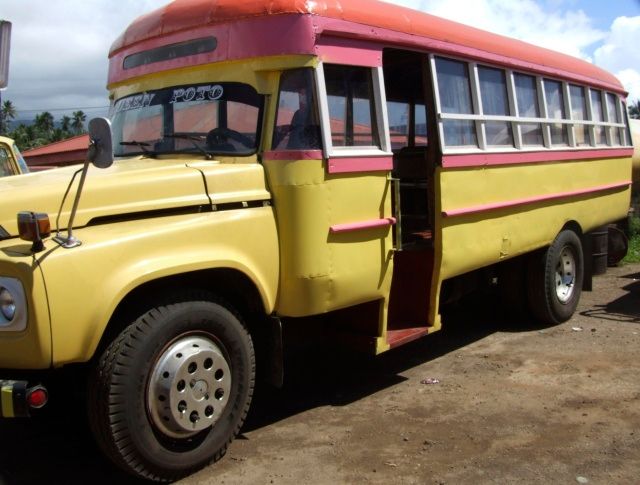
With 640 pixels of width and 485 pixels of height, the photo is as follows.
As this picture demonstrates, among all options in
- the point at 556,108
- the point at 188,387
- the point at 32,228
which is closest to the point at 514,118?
the point at 556,108

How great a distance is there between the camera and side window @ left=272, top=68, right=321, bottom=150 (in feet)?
13.2

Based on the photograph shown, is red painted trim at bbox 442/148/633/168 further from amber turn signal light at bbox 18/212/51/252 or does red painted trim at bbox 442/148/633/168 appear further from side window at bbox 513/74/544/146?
amber turn signal light at bbox 18/212/51/252

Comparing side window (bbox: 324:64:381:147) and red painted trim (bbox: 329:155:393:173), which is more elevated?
side window (bbox: 324:64:381:147)

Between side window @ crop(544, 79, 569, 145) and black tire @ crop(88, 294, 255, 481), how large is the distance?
4471mm

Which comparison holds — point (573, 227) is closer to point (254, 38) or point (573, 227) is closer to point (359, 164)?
point (359, 164)

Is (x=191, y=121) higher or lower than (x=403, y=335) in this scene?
higher

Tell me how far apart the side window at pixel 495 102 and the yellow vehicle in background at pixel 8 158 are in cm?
516

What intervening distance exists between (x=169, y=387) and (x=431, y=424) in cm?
190

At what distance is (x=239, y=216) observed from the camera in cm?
379

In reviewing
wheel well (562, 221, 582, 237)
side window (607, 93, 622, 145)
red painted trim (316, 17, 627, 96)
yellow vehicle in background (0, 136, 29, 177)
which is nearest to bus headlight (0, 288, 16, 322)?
red painted trim (316, 17, 627, 96)

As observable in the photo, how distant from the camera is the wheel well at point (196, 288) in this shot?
3.37 metres

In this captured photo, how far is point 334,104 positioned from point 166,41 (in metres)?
1.28

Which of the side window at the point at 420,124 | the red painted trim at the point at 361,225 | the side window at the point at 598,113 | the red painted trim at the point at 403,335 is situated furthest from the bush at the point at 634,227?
the red painted trim at the point at 361,225

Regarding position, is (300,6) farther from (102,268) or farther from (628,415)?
(628,415)
